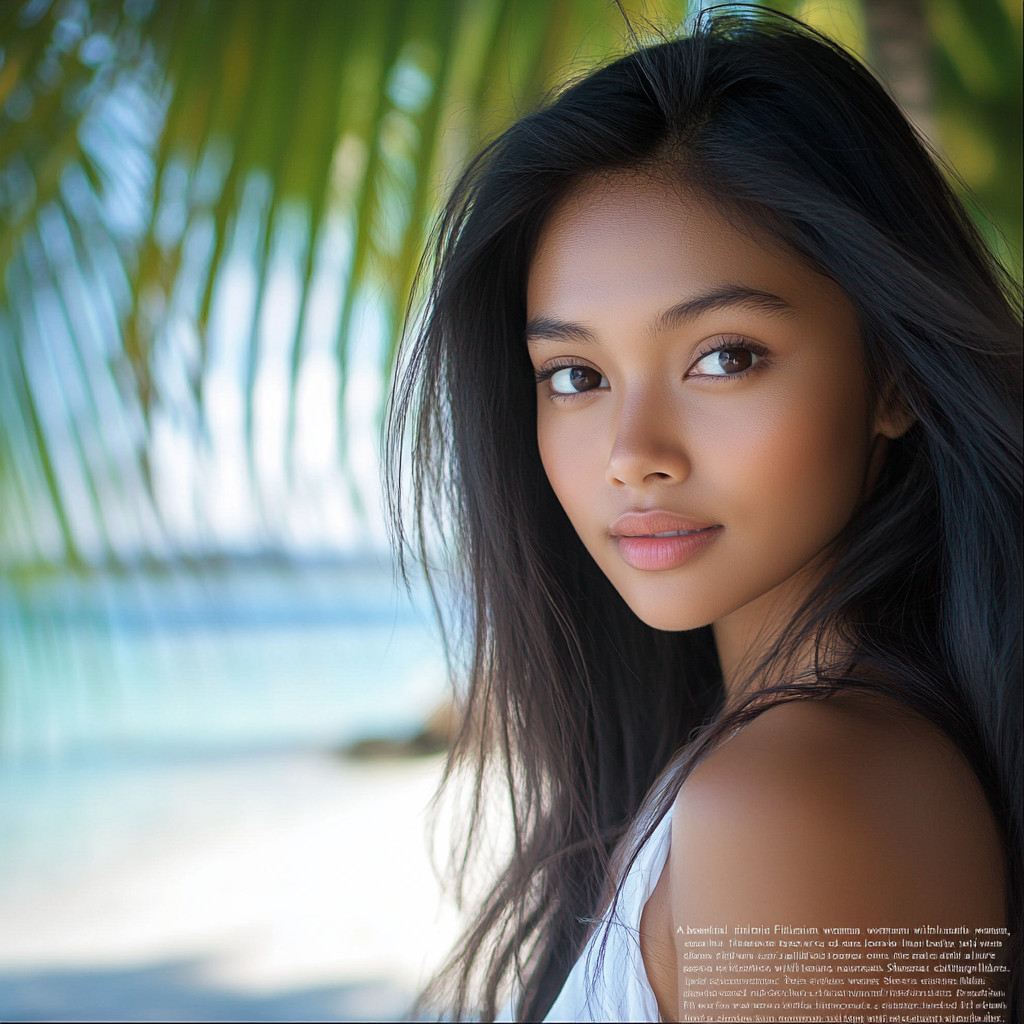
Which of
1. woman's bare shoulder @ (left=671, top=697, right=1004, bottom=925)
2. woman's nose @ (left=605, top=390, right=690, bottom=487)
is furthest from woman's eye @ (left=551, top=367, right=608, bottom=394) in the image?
woman's bare shoulder @ (left=671, top=697, right=1004, bottom=925)

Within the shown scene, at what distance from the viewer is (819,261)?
3.32 ft

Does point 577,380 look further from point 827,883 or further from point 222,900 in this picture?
point 222,900

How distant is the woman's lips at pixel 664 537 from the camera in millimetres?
992

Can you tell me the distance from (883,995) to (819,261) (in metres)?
0.70

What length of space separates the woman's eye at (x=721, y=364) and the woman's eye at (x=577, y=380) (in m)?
0.16

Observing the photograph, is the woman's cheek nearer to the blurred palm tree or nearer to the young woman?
the young woman

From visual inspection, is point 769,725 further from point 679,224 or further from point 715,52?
point 715,52

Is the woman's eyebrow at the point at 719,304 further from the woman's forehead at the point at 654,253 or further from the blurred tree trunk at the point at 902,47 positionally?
the blurred tree trunk at the point at 902,47

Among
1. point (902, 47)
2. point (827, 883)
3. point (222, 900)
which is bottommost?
point (222, 900)

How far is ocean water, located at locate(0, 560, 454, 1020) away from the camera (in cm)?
110

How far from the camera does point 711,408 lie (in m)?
0.98

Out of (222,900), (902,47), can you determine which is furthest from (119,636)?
(222,900)

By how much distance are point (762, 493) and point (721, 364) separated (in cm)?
14

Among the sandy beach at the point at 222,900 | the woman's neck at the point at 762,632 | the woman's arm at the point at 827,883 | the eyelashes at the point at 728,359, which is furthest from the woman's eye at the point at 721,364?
the sandy beach at the point at 222,900
